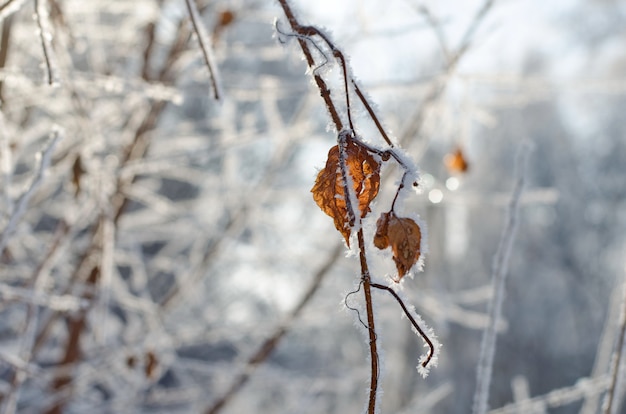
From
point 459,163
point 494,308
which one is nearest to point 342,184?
point 494,308

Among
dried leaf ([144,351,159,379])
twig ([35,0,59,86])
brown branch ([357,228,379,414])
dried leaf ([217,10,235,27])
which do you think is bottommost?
brown branch ([357,228,379,414])

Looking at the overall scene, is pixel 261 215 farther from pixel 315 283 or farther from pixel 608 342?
pixel 608 342

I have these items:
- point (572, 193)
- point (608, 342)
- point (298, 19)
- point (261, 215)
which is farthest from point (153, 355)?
point (572, 193)

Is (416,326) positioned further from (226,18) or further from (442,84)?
(226,18)

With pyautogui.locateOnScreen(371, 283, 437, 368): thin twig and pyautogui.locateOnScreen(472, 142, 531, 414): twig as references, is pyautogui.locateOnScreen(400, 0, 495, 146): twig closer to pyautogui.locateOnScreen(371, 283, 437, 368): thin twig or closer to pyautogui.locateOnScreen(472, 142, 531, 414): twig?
pyautogui.locateOnScreen(472, 142, 531, 414): twig

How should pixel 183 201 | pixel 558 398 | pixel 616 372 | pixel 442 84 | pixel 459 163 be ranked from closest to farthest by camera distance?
1. pixel 616 372
2. pixel 558 398
3. pixel 442 84
4. pixel 459 163
5. pixel 183 201

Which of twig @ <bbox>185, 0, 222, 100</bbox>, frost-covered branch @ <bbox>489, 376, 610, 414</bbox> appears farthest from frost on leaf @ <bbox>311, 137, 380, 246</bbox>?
frost-covered branch @ <bbox>489, 376, 610, 414</bbox>

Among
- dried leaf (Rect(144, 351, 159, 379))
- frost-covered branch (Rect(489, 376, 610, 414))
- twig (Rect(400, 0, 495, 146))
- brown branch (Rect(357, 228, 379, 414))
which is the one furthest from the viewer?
dried leaf (Rect(144, 351, 159, 379))
